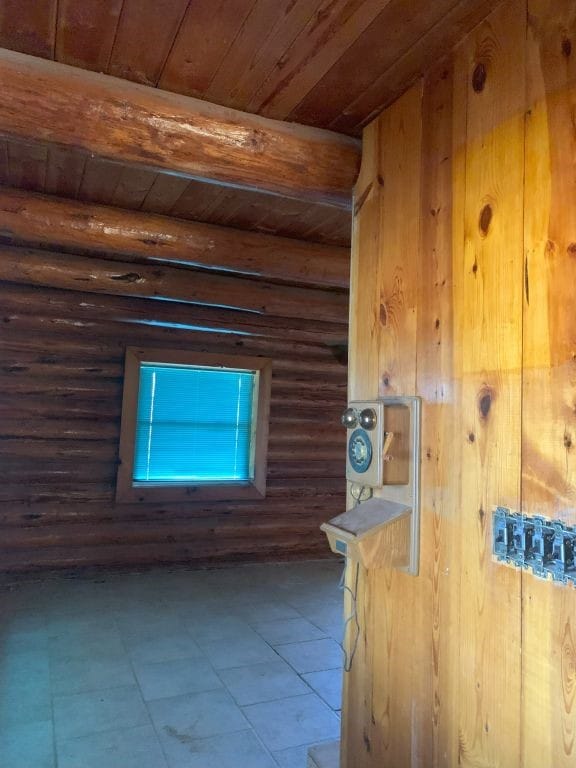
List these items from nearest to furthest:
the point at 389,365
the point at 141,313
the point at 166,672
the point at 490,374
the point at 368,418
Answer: the point at 490,374, the point at 368,418, the point at 389,365, the point at 166,672, the point at 141,313

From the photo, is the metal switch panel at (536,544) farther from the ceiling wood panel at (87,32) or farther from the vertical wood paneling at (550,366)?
the ceiling wood panel at (87,32)

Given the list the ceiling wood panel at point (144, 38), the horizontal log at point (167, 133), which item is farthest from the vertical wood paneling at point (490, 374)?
the ceiling wood panel at point (144, 38)

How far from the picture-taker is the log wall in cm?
125

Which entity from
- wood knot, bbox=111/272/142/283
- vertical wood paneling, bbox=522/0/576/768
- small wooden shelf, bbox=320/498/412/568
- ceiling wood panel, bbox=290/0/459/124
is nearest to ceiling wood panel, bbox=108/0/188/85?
ceiling wood panel, bbox=290/0/459/124

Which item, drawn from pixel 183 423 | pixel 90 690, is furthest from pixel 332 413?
pixel 90 690

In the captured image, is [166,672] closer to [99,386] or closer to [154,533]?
[154,533]

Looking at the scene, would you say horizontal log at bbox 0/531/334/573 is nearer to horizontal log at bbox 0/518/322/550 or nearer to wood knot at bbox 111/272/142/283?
horizontal log at bbox 0/518/322/550

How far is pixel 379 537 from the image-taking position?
1.67 m

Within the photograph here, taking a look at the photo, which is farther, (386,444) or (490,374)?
(386,444)

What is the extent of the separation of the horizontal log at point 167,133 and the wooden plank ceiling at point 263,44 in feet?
0.15

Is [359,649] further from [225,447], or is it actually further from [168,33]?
[225,447]

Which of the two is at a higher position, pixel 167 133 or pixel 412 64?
pixel 412 64

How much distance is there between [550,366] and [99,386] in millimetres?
4062

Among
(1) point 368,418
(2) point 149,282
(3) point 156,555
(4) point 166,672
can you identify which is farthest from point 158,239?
(3) point 156,555
